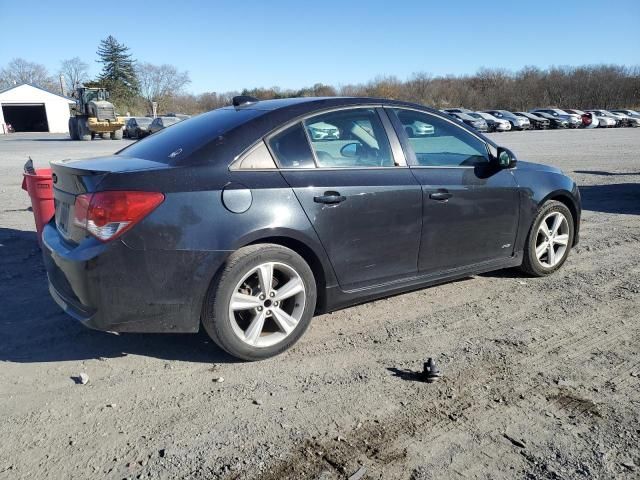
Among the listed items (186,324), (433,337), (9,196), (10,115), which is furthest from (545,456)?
(10,115)

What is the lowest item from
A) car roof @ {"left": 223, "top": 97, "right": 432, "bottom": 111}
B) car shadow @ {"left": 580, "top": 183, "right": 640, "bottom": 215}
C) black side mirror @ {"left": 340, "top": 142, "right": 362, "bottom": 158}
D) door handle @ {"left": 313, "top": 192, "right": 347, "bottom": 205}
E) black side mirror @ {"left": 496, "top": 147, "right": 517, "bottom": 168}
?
car shadow @ {"left": 580, "top": 183, "right": 640, "bottom": 215}

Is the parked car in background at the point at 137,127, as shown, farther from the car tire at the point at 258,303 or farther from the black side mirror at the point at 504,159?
the car tire at the point at 258,303

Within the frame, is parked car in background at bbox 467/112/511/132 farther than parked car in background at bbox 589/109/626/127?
No

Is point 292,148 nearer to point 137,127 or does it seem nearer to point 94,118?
point 94,118

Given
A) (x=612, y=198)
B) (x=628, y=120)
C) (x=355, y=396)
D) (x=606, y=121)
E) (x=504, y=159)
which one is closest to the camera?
(x=355, y=396)

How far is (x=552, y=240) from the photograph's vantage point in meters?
5.00

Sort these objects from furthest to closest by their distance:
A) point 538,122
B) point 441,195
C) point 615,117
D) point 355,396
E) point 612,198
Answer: point 615,117
point 538,122
point 612,198
point 441,195
point 355,396

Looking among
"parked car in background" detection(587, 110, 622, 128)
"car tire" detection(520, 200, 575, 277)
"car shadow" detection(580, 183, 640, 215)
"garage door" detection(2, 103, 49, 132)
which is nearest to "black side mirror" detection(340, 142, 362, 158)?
"car tire" detection(520, 200, 575, 277)

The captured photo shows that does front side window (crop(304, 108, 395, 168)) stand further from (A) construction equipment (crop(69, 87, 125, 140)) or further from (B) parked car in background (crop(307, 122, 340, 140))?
(A) construction equipment (crop(69, 87, 125, 140))

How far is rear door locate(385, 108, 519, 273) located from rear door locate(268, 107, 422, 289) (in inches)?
5.3

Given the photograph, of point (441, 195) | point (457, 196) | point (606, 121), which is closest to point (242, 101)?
point (441, 195)

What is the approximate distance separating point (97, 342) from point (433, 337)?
239cm

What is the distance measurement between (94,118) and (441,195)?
3653 centimetres

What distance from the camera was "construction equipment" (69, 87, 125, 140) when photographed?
118 feet
